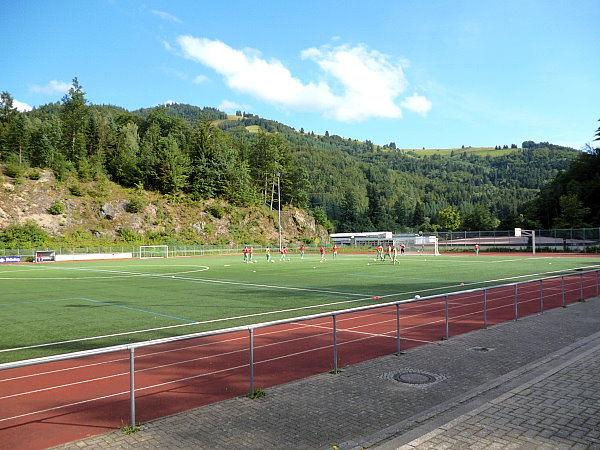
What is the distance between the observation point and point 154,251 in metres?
77.3

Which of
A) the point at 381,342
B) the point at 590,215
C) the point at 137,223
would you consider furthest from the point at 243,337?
the point at 590,215

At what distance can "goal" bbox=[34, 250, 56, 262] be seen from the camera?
2462 inches

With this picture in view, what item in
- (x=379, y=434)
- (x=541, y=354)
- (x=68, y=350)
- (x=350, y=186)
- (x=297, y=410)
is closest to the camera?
(x=379, y=434)

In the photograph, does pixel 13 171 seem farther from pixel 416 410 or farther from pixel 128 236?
pixel 416 410

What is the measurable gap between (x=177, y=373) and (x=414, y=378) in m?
4.35

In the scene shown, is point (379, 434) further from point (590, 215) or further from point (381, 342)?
point (590, 215)

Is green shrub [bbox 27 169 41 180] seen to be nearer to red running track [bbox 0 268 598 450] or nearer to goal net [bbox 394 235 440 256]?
goal net [bbox 394 235 440 256]

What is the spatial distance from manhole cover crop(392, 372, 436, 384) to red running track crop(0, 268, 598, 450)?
1.32 meters

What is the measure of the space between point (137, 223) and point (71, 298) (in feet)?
228

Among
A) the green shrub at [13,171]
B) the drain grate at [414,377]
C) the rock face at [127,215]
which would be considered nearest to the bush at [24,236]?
the rock face at [127,215]

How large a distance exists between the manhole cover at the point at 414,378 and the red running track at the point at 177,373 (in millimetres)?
1322

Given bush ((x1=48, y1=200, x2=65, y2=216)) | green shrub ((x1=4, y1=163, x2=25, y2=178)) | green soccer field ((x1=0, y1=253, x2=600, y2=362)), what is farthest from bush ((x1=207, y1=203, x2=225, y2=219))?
green soccer field ((x1=0, y1=253, x2=600, y2=362))

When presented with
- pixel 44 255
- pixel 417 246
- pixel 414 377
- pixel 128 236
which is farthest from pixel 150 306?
pixel 417 246

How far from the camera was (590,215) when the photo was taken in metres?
88.9
